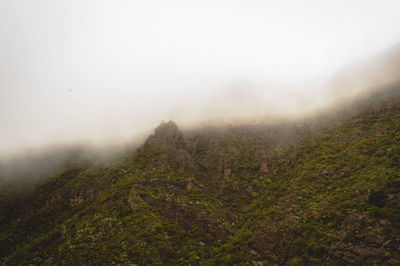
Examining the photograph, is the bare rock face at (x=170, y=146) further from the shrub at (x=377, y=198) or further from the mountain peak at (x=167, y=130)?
the shrub at (x=377, y=198)

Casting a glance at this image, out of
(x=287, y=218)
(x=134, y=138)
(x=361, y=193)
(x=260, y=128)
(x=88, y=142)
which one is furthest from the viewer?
(x=88, y=142)

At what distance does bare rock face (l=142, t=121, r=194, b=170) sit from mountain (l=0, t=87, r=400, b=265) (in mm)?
474

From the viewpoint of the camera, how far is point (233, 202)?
213 feet

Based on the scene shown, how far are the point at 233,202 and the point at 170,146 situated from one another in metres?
37.1

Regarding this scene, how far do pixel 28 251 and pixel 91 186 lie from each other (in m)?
27.2

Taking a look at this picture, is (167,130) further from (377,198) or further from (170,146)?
(377,198)

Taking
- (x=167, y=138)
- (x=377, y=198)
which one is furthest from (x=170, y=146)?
(x=377, y=198)

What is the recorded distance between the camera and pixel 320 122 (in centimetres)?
8888

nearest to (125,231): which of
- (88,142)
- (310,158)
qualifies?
(310,158)

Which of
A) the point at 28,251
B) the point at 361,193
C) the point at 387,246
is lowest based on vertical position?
the point at 28,251

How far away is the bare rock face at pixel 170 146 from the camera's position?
8081cm

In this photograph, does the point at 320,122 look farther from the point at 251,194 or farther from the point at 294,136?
the point at 251,194

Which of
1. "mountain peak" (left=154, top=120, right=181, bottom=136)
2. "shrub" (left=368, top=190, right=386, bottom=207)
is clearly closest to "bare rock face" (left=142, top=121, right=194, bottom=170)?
"mountain peak" (left=154, top=120, right=181, bottom=136)

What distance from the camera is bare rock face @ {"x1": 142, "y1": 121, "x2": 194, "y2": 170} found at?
80.8 m
